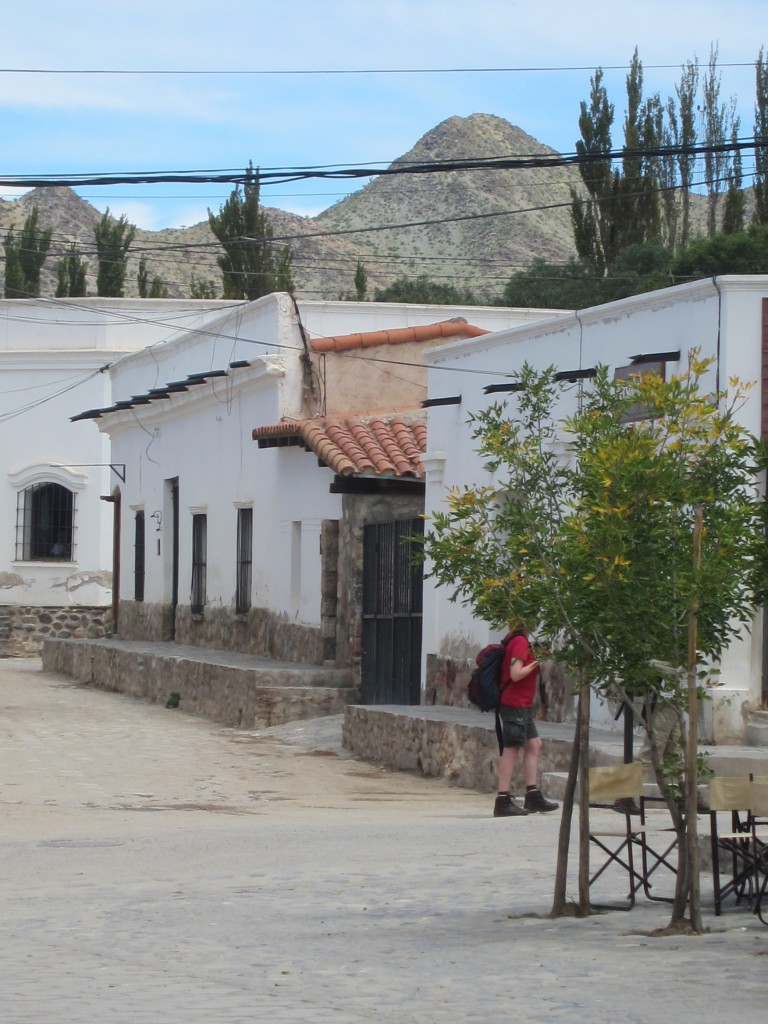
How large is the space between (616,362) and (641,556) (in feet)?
23.0

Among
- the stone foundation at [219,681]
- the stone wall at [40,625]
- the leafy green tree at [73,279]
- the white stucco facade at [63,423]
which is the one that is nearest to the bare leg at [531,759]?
the stone foundation at [219,681]

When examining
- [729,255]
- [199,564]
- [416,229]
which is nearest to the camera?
[199,564]

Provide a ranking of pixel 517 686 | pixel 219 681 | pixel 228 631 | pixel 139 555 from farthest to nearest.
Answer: pixel 139 555 < pixel 228 631 < pixel 219 681 < pixel 517 686

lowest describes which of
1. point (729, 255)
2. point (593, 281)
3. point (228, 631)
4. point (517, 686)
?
point (228, 631)

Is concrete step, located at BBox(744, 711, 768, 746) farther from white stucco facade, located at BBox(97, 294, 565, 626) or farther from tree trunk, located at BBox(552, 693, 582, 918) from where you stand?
Result: white stucco facade, located at BBox(97, 294, 565, 626)

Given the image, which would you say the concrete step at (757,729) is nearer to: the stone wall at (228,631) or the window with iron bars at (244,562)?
the stone wall at (228,631)

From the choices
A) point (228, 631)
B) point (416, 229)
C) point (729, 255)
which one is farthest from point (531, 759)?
point (416, 229)

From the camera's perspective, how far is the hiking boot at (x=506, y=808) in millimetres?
11641

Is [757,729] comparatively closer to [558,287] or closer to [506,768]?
[506,768]

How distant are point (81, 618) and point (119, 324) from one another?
6.11 m

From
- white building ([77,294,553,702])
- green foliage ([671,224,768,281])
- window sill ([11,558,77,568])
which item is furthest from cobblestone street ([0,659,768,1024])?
green foliage ([671,224,768,281])

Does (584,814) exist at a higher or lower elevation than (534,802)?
higher

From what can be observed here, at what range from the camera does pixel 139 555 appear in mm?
28297

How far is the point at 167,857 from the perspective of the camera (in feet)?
33.4
